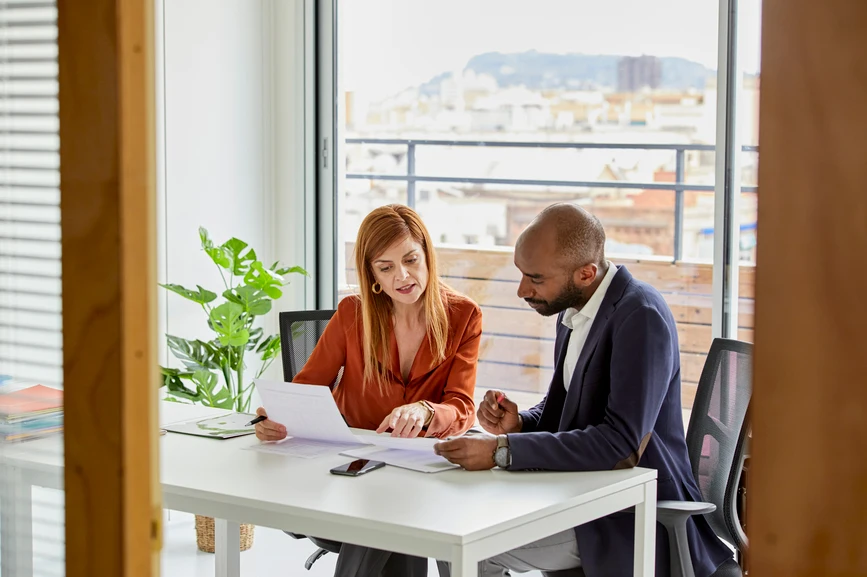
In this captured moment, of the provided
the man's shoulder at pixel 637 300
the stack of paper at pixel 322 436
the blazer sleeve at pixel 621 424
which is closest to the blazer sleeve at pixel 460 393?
the stack of paper at pixel 322 436

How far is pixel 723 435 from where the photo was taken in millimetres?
2488

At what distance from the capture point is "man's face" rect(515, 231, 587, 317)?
2340 mm

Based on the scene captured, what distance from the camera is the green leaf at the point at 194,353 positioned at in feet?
12.1

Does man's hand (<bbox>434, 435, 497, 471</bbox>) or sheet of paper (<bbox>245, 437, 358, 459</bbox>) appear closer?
man's hand (<bbox>434, 435, 497, 471</bbox>)

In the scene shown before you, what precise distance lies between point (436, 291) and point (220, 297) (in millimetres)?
1703

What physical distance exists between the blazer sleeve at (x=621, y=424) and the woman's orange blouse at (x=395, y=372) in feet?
1.83

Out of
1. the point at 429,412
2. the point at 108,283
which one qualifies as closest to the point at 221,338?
the point at 429,412

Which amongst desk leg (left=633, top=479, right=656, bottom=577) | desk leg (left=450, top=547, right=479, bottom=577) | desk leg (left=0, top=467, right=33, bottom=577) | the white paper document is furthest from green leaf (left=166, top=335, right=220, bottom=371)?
desk leg (left=0, top=467, right=33, bottom=577)

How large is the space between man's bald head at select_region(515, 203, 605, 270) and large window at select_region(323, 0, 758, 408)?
1.53 meters

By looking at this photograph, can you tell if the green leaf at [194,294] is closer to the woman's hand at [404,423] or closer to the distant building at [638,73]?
the woman's hand at [404,423]

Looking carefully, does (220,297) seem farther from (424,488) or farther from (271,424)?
(424,488)

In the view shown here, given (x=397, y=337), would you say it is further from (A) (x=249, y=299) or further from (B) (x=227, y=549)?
(A) (x=249, y=299)

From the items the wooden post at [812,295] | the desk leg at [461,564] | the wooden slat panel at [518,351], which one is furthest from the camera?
the wooden slat panel at [518,351]

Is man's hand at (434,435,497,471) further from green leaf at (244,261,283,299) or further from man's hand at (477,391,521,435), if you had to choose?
green leaf at (244,261,283,299)
